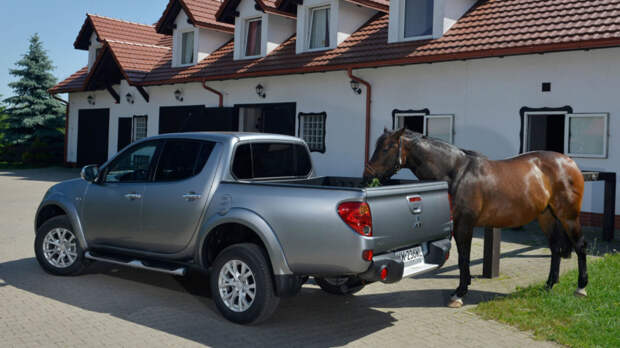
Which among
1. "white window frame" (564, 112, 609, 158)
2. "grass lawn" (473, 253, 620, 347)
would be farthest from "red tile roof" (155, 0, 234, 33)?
"grass lawn" (473, 253, 620, 347)

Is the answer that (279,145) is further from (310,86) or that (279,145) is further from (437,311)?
(310,86)

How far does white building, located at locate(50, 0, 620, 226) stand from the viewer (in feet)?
40.3

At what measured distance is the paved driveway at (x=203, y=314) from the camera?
519cm

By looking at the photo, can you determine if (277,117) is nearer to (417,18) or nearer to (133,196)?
(417,18)

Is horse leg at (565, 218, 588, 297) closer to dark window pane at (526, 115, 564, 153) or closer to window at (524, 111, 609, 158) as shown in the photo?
window at (524, 111, 609, 158)

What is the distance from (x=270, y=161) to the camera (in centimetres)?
667

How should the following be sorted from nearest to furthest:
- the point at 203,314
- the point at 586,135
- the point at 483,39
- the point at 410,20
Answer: the point at 203,314, the point at 586,135, the point at 483,39, the point at 410,20

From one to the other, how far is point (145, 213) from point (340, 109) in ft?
35.1

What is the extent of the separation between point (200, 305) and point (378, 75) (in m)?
10.6

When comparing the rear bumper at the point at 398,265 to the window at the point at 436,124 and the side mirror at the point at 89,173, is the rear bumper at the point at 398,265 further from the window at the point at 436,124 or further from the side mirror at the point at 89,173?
the window at the point at 436,124

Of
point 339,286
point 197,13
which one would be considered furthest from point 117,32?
point 339,286

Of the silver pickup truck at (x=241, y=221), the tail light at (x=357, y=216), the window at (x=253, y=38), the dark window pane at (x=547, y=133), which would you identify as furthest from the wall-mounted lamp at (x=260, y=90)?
the tail light at (x=357, y=216)

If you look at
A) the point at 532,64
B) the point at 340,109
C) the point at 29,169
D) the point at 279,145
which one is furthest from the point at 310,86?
the point at 29,169

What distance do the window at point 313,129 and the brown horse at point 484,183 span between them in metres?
10.3
